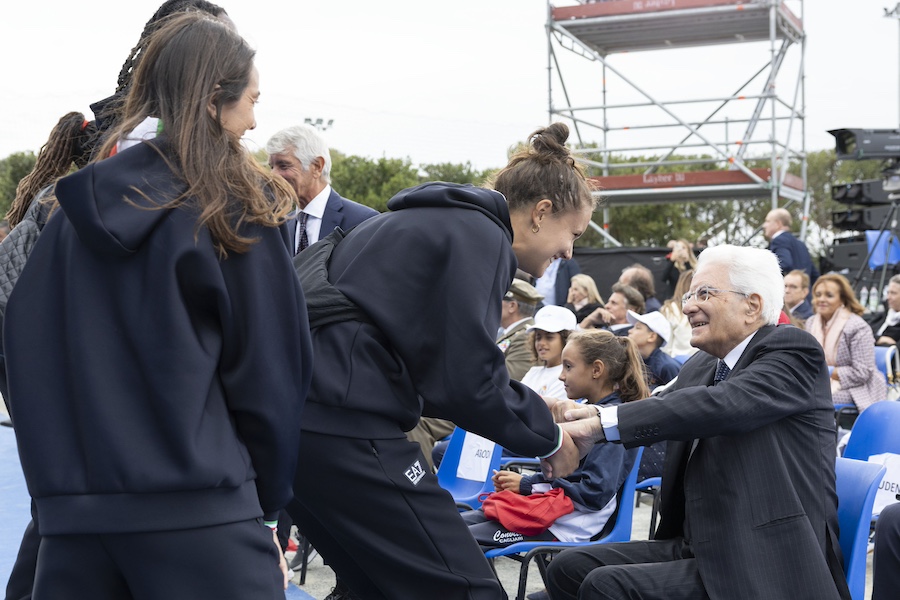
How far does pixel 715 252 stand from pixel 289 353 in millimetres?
1673

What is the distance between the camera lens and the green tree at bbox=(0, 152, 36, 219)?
2487 cm

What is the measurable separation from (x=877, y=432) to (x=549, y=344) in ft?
5.89

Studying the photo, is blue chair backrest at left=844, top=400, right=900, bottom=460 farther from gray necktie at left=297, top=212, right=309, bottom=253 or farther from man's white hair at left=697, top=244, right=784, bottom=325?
gray necktie at left=297, top=212, right=309, bottom=253

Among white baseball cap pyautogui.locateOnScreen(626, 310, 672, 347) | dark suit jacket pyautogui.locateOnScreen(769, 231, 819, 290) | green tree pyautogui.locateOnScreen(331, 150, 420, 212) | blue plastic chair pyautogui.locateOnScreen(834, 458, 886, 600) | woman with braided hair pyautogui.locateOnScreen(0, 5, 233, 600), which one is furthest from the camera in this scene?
green tree pyautogui.locateOnScreen(331, 150, 420, 212)

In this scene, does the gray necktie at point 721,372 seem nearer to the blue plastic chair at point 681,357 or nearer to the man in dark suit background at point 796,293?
the blue plastic chair at point 681,357

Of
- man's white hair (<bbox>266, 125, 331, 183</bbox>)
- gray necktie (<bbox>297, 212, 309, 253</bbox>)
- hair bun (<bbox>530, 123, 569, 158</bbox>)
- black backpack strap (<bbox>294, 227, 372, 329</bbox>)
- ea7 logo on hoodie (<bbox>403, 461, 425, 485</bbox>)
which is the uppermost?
man's white hair (<bbox>266, 125, 331, 183</bbox>)

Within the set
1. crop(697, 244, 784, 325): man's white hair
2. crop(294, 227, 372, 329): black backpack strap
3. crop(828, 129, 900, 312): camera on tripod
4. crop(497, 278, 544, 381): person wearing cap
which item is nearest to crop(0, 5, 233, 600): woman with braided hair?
crop(294, 227, 372, 329): black backpack strap

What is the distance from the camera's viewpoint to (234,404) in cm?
182

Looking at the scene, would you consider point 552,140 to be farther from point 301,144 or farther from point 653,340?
point 653,340

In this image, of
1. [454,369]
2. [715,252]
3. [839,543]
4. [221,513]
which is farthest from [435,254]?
[839,543]

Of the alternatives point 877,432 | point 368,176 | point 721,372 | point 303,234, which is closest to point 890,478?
point 877,432

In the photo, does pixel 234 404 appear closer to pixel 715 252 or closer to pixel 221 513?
pixel 221 513

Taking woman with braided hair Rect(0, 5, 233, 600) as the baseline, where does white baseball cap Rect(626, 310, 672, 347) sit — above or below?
below

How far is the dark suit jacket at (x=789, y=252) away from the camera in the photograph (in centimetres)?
995
